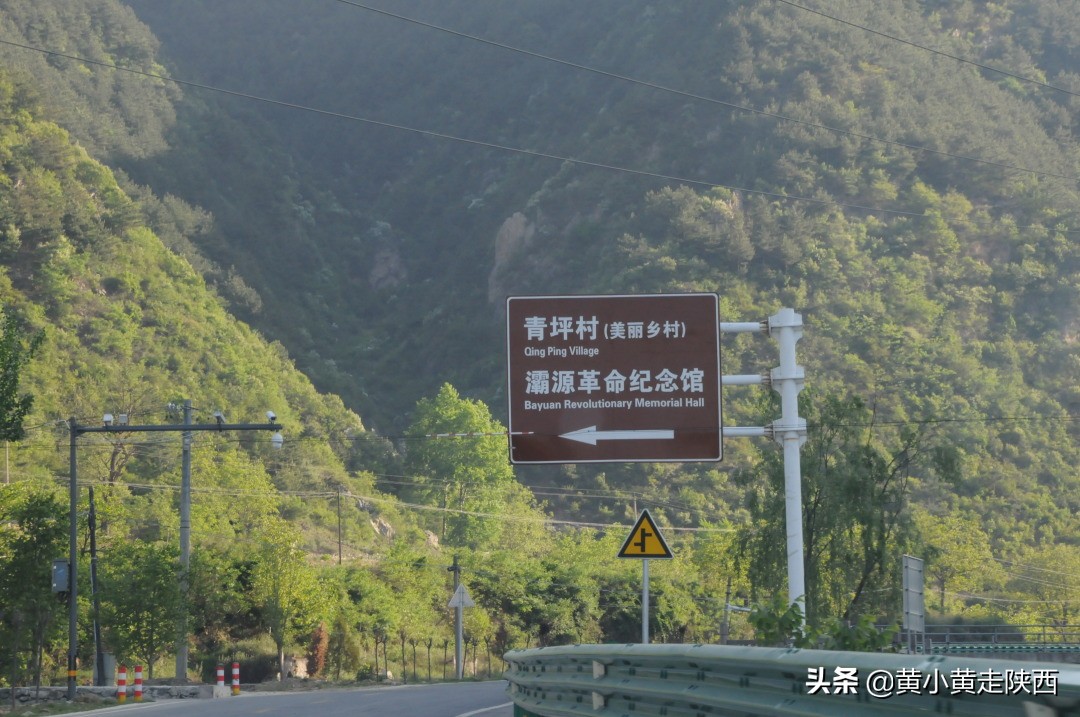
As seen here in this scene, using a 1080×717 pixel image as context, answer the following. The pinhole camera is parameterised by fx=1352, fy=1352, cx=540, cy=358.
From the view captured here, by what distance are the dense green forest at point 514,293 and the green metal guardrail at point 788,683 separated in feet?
61.3

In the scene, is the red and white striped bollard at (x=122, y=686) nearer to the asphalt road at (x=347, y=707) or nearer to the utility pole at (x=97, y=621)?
the asphalt road at (x=347, y=707)

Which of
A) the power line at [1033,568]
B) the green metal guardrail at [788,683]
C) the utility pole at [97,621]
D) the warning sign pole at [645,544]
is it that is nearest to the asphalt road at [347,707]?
the warning sign pole at [645,544]

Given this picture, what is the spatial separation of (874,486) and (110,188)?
7815cm

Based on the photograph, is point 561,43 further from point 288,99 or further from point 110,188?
point 110,188

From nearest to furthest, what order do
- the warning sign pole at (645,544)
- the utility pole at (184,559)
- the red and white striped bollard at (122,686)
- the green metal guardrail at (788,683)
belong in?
the green metal guardrail at (788,683) → the warning sign pole at (645,544) → the red and white striped bollard at (122,686) → the utility pole at (184,559)

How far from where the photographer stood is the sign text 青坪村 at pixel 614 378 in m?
14.2

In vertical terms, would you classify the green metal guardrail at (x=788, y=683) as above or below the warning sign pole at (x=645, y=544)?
below

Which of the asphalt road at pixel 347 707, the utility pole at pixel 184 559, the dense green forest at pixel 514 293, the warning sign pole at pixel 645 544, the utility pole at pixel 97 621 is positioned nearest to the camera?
the warning sign pole at pixel 645 544

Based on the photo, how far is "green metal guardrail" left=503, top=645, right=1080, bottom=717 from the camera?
531 cm

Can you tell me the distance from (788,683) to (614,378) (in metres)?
7.16

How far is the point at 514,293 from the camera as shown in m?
116

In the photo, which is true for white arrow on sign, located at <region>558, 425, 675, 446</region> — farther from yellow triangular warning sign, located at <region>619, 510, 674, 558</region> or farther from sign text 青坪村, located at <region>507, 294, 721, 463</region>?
yellow triangular warning sign, located at <region>619, 510, 674, 558</region>

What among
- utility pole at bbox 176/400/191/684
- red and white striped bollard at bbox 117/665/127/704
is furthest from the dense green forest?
red and white striped bollard at bbox 117/665/127/704

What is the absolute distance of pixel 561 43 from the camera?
155125 millimetres
